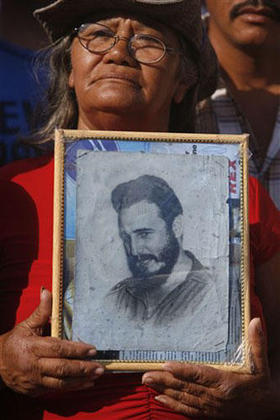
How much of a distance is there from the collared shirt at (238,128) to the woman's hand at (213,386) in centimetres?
132

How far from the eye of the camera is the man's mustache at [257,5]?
3.38m

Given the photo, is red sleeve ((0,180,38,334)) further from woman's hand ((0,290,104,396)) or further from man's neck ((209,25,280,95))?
man's neck ((209,25,280,95))

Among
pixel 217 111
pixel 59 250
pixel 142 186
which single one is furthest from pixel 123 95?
pixel 217 111

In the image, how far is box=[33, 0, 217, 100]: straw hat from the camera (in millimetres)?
2461

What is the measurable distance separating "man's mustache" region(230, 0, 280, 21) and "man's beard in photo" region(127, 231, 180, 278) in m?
1.70

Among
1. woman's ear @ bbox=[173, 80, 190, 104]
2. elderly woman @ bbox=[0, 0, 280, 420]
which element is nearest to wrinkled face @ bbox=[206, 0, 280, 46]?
elderly woman @ bbox=[0, 0, 280, 420]

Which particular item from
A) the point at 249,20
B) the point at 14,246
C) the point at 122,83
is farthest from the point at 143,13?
the point at 249,20

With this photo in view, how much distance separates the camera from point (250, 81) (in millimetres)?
3533

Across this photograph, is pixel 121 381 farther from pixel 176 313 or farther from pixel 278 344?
pixel 278 344

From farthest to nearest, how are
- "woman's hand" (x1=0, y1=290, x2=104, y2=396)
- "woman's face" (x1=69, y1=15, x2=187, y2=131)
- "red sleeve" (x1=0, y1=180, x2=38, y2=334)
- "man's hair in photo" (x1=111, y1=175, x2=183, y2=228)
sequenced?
"woman's face" (x1=69, y1=15, x2=187, y2=131), "red sleeve" (x1=0, y1=180, x2=38, y2=334), "man's hair in photo" (x1=111, y1=175, x2=183, y2=228), "woman's hand" (x1=0, y1=290, x2=104, y2=396)

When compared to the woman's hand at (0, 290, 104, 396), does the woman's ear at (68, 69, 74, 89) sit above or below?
above

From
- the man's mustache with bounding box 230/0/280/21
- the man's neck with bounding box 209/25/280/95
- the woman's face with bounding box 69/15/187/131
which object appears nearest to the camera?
the woman's face with bounding box 69/15/187/131

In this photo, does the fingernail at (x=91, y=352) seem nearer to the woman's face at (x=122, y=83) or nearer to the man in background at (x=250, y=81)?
the woman's face at (x=122, y=83)

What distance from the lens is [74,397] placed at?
2072 mm
